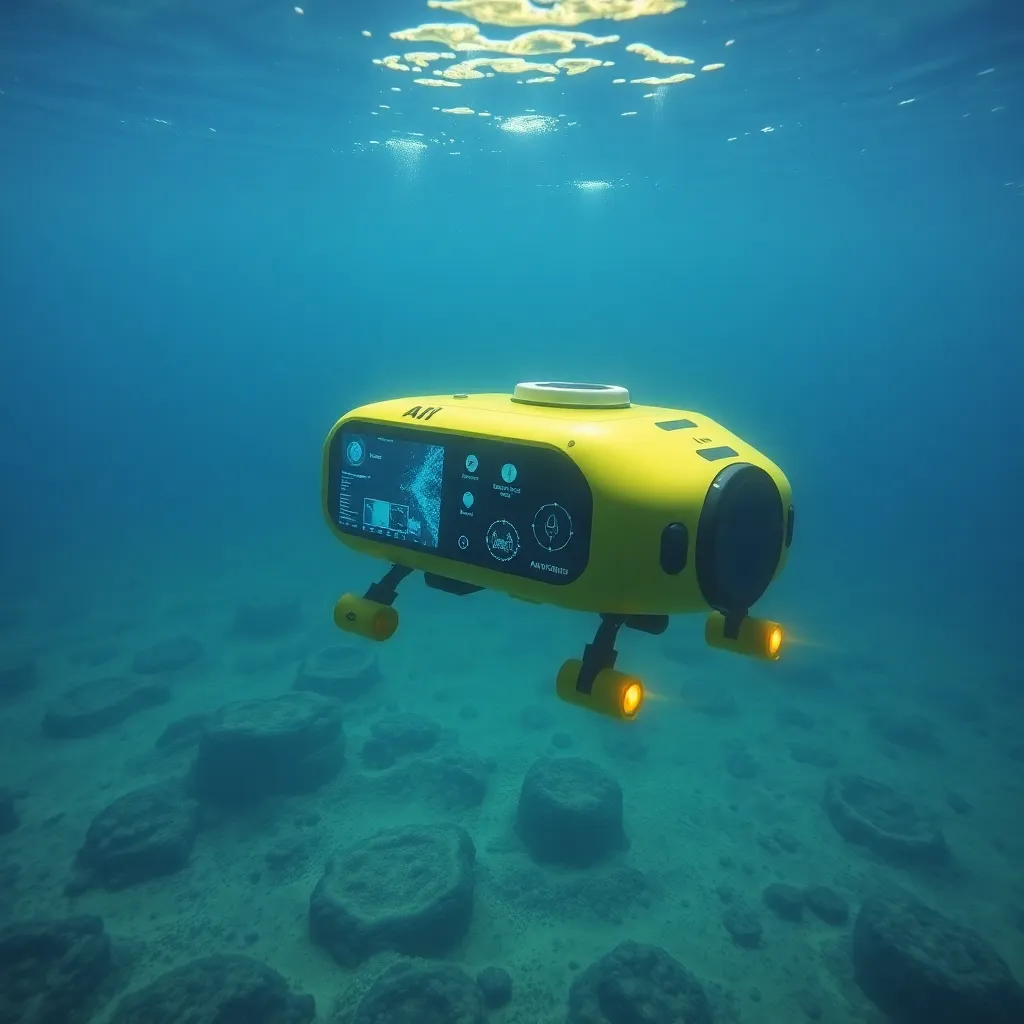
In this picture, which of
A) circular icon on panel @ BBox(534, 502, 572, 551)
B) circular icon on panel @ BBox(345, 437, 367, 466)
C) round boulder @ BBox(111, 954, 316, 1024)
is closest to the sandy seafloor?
round boulder @ BBox(111, 954, 316, 1024)

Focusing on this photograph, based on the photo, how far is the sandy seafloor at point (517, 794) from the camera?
8453 mm

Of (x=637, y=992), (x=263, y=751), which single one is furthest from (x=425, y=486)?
(x=263, y=751)

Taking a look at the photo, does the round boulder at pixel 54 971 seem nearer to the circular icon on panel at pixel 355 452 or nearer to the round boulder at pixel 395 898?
the round boulder at pixel 395 898

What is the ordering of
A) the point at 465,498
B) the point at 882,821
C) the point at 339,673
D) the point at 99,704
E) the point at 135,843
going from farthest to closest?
the point at 339,673 → the point at 99,704 → the point at 882,821 → the point at 135,843 → the point at 465,498

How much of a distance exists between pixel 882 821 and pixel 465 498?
12.0 meters

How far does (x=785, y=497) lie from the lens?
8.41ft

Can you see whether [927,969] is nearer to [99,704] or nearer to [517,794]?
[517,794]

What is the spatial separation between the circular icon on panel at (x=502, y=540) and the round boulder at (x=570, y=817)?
829cm

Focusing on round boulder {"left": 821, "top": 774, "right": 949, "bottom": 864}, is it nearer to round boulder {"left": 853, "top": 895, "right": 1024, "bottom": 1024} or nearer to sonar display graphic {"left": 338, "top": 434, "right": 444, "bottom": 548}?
round boulder {"left": 853, "top": 895, "right": 1024, "bottom": 1024}

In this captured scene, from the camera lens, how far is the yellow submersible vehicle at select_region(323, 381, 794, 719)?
210 centimetres

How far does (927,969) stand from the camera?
739 centimetres

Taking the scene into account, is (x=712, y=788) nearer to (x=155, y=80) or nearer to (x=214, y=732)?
(x=214, y=732)

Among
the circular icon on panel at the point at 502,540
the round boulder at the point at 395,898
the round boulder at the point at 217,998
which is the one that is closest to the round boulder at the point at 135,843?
the round boulder at the point at 395,898

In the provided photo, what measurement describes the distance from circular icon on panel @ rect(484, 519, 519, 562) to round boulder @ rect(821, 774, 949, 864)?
11.6 m
